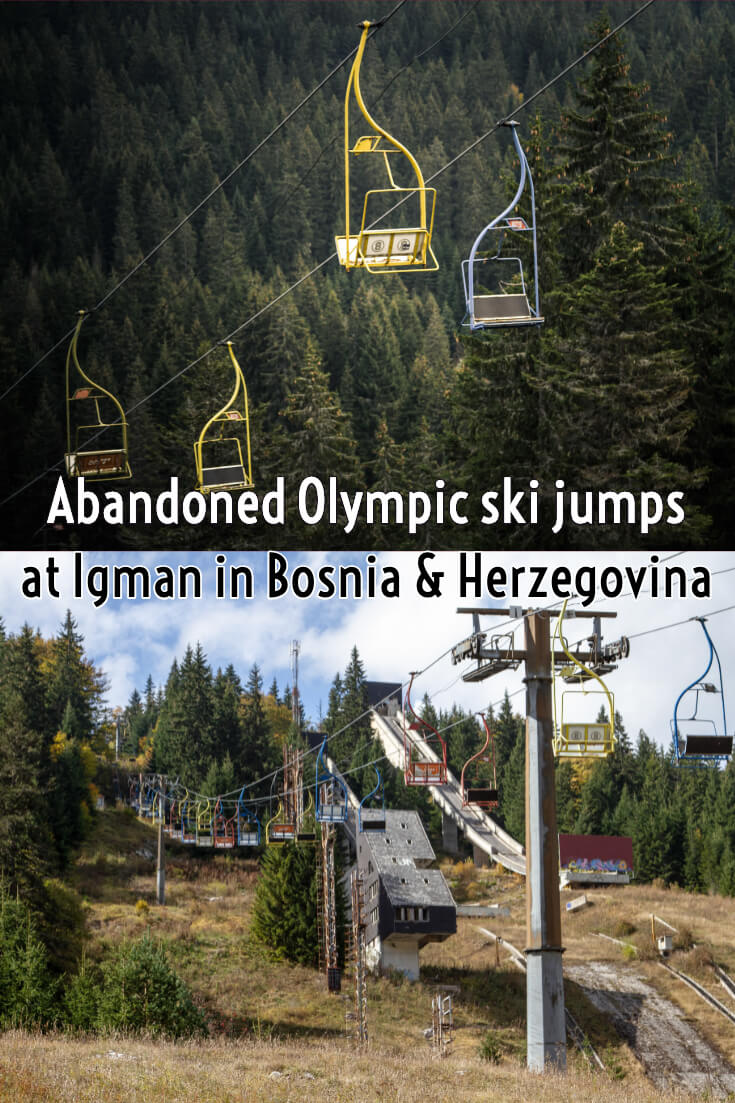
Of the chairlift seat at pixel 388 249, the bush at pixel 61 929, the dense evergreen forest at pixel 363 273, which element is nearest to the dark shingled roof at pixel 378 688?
the dense evergreen forest at pixel 363 273

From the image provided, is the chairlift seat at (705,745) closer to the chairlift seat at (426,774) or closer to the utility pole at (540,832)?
the utility pole at (540,832)

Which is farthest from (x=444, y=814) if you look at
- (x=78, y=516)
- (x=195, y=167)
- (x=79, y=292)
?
(x=195, y=167)

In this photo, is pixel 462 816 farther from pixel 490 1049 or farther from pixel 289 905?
pixel 490 1049

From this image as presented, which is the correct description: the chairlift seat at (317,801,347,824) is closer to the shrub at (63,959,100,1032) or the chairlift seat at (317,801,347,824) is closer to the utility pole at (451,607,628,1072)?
the utility pole at (451,607,628,1072)

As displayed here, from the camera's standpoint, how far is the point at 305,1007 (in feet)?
96.1

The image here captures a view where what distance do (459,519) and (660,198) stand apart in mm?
11176

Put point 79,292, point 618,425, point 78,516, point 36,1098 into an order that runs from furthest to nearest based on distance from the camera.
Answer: point 79,292
point 78,516
point 618,425
point 36,1098

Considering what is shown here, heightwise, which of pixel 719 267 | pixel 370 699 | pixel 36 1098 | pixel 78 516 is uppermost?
pixel 719 267

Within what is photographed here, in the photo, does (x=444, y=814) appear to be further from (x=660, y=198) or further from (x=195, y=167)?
(x=195, y=167)

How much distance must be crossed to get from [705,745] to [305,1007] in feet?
58.5

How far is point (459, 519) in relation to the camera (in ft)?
95.7

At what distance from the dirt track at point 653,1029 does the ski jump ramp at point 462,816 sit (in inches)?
165

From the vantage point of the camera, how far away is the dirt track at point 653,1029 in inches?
1097

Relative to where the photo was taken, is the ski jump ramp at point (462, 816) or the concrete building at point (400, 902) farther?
the ski jump ramp at point (462, 816)
